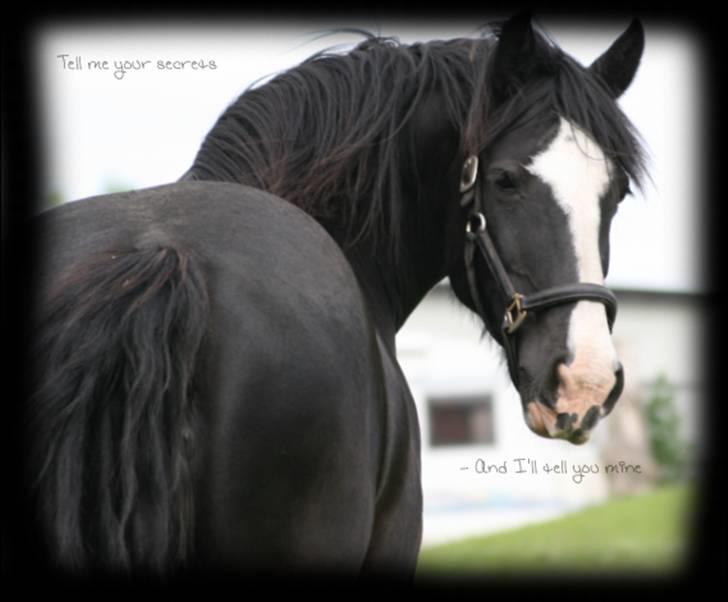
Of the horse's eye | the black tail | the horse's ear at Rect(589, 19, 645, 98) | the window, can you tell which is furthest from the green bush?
the black tail

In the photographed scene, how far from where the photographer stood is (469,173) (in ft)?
12.6

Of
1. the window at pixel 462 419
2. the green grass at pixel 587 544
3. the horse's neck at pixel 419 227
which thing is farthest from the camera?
the window at pixel 462 419

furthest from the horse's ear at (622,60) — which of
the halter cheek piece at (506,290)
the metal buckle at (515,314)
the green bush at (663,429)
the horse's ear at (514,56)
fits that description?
the green bush at (663,429)

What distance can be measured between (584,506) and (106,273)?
1664cm

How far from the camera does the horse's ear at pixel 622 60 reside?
4.23m

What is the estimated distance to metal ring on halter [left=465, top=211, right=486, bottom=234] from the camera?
3748 mm

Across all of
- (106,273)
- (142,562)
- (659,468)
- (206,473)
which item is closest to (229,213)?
(106,273)

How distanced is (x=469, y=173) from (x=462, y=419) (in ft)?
51.8

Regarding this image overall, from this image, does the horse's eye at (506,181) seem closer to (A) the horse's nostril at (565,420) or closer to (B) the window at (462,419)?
(A) the horse's nostril at (565,420)

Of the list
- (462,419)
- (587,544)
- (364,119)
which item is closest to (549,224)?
(364,119)

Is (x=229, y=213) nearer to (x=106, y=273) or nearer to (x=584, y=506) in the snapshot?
Answer: (x=106, y=273)

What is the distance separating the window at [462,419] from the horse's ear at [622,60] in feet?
49.5

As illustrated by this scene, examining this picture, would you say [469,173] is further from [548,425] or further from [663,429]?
[663,429]

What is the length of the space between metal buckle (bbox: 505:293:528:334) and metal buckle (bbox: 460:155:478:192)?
0.50 meters
